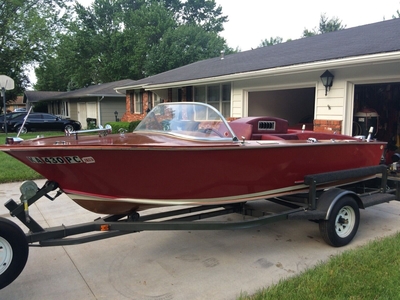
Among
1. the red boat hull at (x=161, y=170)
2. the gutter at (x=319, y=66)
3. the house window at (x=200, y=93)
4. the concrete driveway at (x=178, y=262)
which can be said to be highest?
the gutter at (x=319, y=66)

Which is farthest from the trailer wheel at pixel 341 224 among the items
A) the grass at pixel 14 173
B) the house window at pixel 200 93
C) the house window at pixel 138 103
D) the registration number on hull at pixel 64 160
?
the house window at pixel 138 103

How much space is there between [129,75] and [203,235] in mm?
31150

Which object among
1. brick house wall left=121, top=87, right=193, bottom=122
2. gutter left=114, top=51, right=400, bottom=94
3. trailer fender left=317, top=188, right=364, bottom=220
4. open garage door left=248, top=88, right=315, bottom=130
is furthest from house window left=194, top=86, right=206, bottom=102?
trailer fender left=317, top=188, right=364, bottom=220

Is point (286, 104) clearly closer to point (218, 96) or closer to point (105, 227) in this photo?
point (218, 96)

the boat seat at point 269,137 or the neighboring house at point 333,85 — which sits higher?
the neighboring house at point 333,85

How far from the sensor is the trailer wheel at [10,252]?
9.33 feet

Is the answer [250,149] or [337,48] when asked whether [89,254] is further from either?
[337,48]

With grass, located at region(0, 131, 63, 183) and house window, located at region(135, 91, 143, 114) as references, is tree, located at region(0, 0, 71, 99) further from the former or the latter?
grass, located at region(0, 131, 63, 183)

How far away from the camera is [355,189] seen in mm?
5328

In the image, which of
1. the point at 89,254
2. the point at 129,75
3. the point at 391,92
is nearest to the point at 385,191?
the point at 89,254

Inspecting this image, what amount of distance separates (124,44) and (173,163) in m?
31.8

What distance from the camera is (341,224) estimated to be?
4.28 meters

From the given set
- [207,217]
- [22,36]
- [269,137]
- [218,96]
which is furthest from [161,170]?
[22,36]

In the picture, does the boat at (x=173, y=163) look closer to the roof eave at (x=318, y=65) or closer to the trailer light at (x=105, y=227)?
the trailer light at (x=105, y=227)
